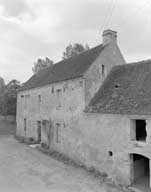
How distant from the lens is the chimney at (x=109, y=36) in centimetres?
1533

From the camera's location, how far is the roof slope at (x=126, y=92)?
10.3 m

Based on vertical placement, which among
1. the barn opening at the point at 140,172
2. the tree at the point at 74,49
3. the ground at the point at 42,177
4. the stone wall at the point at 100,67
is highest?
the tree at the point at 74,49

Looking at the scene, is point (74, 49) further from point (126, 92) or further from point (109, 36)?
point (126, 92)

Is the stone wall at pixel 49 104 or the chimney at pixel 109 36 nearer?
the stone wall at pixel 49 104

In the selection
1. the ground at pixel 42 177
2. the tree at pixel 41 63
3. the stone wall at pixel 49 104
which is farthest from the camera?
the tree at pixel 41 63

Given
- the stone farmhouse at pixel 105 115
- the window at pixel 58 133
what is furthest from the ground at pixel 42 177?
the window at pixel 58 133

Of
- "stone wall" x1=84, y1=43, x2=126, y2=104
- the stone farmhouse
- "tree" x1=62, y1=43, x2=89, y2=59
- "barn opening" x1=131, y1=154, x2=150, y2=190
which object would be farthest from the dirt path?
"tree" x1=62, y1=43, x2=89, y2=59

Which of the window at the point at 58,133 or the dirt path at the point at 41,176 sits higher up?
the window at the point at 58,133

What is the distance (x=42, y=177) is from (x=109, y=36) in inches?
474

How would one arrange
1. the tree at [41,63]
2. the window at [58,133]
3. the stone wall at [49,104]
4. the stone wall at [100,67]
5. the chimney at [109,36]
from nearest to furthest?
the stone wall at [100,67] → the stone wall at [49,104] → the chimney at [109,36] → the window at [58,133] → the tree at [41,63]

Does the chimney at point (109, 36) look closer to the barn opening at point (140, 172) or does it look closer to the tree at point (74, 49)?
the barn opening at point (140, 172)

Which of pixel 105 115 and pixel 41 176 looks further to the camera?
pixel 41 176

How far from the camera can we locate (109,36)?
15.4 meters

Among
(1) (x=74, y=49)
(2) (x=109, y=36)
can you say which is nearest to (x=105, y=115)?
(2) (x=109, y=36)
